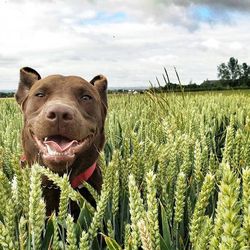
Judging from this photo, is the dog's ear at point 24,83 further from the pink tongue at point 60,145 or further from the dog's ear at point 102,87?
the pink tongue at point 60,145

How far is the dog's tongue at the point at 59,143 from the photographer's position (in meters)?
2.37

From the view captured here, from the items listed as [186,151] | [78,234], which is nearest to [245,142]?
[186,151]

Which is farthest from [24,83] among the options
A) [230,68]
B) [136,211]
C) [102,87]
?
[230,68]

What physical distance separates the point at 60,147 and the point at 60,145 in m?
0.05

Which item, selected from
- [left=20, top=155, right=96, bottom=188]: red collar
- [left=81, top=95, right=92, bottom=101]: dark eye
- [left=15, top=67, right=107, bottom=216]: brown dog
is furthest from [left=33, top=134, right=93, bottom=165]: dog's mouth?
[left=81, top=95, right=92, bottom=101]: dark eye

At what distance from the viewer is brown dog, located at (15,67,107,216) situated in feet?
7.66

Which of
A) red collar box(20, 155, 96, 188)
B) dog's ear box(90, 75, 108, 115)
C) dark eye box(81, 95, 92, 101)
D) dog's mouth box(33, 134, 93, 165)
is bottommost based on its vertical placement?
red collar box(20, 155, 96, 188)

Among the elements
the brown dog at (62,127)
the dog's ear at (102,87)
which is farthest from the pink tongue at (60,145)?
the dog's ear at (102,87)

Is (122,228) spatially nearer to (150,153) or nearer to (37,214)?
(150,153)

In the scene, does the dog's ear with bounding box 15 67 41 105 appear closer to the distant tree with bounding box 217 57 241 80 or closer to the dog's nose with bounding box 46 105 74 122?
the dog's nose with bounding box 46 105 74 122

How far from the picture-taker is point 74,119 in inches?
93.4

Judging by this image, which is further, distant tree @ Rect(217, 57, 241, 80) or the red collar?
distant tree @ Rect(217, 57, 241, 80)

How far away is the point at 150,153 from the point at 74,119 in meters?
0.90

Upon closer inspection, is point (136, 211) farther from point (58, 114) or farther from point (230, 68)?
point (230, 68)
